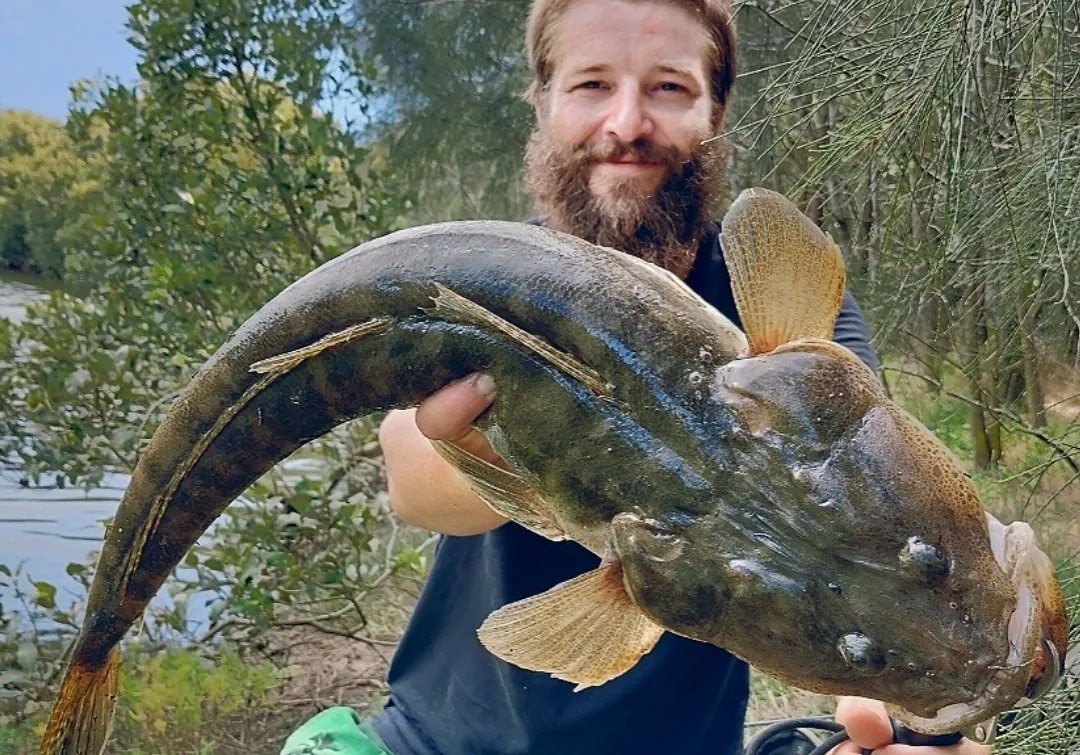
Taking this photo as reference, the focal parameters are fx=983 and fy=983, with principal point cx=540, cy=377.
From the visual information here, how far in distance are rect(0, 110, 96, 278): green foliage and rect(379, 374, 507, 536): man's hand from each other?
17.6 ft

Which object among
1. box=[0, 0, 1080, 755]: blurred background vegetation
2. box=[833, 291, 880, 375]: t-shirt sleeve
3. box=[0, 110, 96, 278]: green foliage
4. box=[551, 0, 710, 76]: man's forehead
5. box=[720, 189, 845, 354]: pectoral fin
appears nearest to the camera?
box=[720, 189, 845, 354]: pectoral fin

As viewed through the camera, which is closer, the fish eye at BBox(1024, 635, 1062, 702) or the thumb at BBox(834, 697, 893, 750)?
the fish eye at BBox(1024, 635, 1062, 702)

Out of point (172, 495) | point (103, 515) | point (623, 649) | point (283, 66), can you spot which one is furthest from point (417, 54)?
point (623, 649)

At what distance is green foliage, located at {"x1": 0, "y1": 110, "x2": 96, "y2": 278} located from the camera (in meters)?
7.87

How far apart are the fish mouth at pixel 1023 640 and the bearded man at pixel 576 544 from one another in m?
0.99

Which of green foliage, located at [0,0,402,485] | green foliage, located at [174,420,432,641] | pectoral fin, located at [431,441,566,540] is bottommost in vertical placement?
pectoral fin, located at [431,441,566,540]

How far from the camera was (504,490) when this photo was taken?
5.36 ft

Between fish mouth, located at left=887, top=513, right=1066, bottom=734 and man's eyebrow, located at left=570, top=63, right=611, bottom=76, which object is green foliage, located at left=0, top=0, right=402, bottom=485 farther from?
fish mouth, located at left=887, top=513, right=1066, bottom=734

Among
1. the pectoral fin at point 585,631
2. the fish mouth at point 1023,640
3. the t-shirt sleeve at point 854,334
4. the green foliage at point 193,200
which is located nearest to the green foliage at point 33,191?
the green foliage at point 193,200

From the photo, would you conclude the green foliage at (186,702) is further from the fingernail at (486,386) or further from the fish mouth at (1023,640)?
the fish mouth at (1023,640)

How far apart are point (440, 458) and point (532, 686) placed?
672 millimetres

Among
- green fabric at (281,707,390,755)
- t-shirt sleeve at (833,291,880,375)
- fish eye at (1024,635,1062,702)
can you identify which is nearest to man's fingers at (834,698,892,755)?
fish eye at (1024,635,1062,702)

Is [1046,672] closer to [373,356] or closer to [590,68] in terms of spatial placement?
[373,356]

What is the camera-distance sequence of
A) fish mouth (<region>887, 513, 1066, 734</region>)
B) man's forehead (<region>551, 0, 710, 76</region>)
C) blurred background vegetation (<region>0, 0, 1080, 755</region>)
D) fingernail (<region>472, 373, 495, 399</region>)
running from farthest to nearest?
blurred background vegetation (<region>0, 0, 1080, 755</region>)
man's forehead (<region>551, 0, 710, 76</region>)
fingernail (<region>472, 373, 495, 399</region>)
fish mouth (<region>887, 513, 1066, 734</region>)
